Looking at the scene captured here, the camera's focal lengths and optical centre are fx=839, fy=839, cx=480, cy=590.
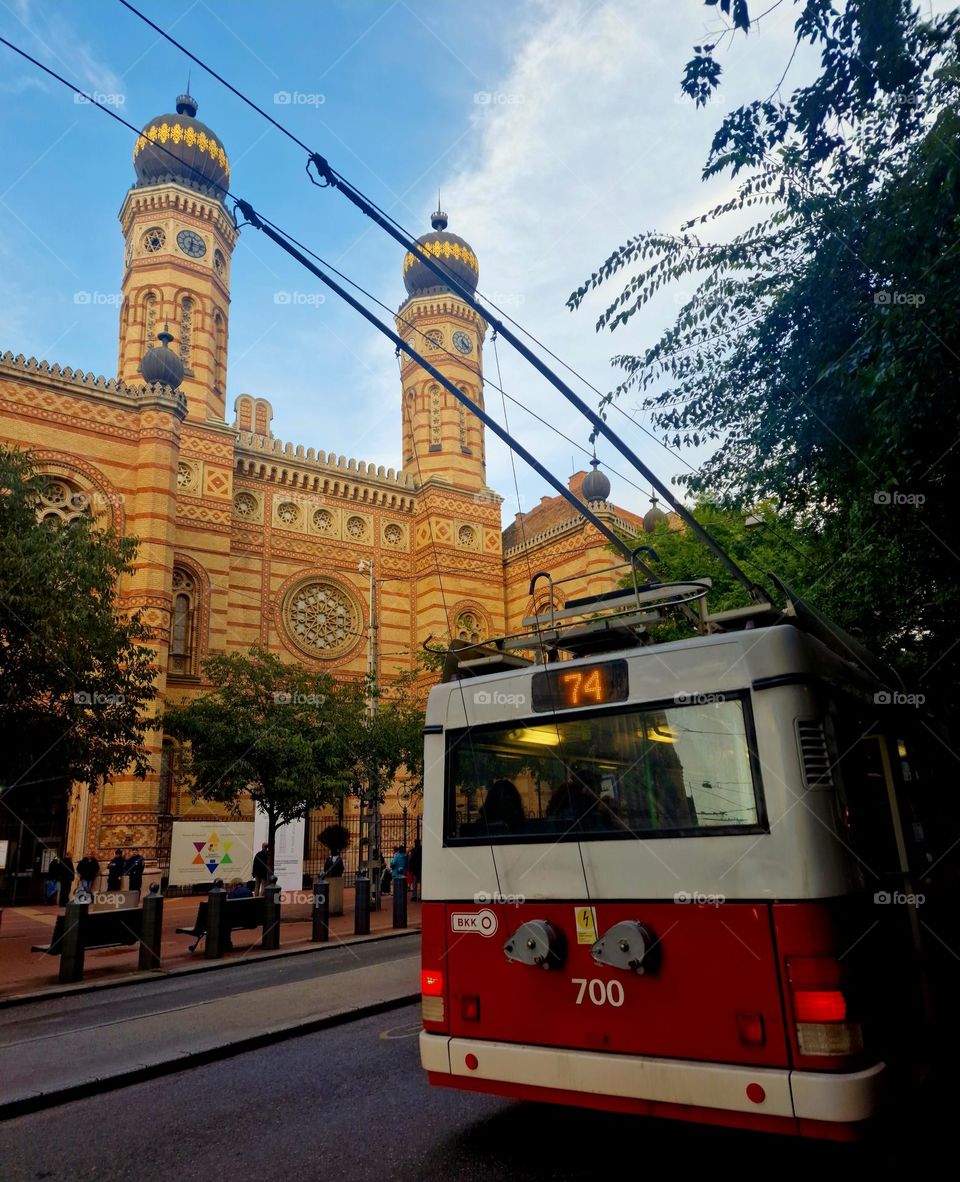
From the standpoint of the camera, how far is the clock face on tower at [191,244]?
3275 centimetres

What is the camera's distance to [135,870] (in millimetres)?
21422

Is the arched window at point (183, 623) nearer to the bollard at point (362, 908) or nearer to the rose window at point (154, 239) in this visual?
the rose window at point (154, 239)

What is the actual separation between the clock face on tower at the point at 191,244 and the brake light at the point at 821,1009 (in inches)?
1384

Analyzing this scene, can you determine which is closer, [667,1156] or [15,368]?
[667,1156]

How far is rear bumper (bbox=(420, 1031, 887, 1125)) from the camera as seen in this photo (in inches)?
135

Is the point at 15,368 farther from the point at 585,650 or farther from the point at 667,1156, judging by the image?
the point at 667,1156

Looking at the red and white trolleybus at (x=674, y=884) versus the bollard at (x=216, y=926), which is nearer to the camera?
the red and white trolleybus at (x=674, y=884)

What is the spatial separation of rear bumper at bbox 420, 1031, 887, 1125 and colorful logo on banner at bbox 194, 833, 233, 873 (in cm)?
1580

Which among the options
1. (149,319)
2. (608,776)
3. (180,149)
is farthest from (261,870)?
(180,149)

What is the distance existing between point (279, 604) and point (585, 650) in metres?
27.1

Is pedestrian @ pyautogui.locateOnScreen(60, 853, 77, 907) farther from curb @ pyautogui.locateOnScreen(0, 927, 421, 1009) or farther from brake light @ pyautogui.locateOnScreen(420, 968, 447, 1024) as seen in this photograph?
brake light @ pyautogui.locateOnScreen(420, 968, 447, 1024)

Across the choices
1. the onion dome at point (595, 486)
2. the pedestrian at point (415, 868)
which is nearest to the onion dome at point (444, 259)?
the onion dome at point (595, 486)

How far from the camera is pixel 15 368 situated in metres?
24.8

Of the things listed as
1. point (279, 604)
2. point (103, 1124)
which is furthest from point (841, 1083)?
point (279, 604)
